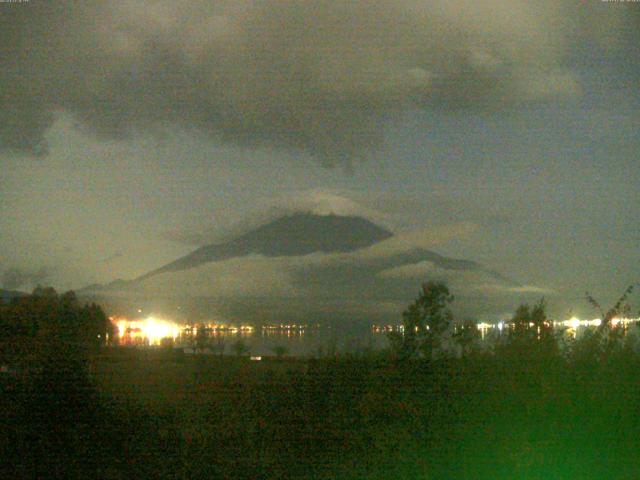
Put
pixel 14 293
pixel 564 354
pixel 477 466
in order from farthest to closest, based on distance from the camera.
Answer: pixel 14 293, pixel 564 354, pixel 477 466

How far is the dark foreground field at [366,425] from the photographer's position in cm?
718

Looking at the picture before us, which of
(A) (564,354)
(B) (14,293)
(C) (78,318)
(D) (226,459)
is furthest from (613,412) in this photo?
(B) (14,293)

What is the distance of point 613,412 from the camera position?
304 inches

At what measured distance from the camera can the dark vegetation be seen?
7.21 meters

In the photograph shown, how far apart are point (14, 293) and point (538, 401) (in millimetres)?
10768

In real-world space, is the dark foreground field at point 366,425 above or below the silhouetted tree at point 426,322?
below

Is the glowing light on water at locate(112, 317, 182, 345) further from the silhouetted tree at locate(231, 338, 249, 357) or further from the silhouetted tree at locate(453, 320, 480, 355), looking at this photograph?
the silhouetted tree at locate(453, 320, 480, 355)

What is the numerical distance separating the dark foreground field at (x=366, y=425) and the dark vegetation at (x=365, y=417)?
18 mm

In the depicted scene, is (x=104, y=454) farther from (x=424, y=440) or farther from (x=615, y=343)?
(x=615, y=343)

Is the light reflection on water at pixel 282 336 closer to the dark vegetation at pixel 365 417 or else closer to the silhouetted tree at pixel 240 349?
the dark vegetation at pixel 365 417

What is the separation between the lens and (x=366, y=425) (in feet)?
25.9

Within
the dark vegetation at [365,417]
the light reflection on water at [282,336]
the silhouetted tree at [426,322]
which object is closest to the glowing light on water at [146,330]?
the light reflection on water at [282,336]

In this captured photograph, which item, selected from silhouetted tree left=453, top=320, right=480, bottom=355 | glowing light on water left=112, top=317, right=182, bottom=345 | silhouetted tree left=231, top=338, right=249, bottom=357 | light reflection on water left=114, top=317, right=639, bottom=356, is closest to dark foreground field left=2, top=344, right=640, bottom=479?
silhouetted tree left=453, top=320, right=480, bottom=355

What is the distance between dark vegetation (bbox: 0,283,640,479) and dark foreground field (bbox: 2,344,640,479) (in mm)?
18
